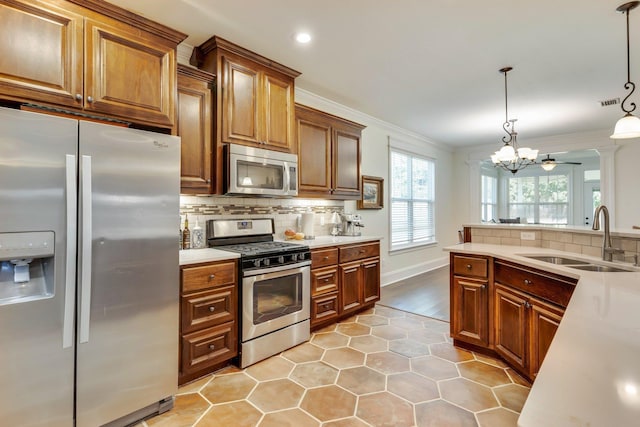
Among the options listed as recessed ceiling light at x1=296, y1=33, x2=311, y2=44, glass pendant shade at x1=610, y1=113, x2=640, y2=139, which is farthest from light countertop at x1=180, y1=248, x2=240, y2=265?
glass pendant shade at x1=610, y1=113, x2=640, y2=139

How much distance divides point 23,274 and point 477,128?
20.2ft

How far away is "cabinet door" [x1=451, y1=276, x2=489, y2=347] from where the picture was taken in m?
2.68

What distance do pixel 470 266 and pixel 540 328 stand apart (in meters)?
0.76

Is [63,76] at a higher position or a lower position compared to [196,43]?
lower

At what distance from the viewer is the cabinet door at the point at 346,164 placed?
152 inches

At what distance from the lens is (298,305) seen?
291 cm

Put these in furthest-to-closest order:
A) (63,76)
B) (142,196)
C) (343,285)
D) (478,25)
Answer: (343,285)
(478,25)
(142,196)
(63,76)

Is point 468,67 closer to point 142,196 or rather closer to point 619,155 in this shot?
point 142,196

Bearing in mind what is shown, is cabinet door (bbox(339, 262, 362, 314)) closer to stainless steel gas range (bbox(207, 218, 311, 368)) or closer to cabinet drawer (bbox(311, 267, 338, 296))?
cabinet drawer (bbox(311, 267, 338, 296))

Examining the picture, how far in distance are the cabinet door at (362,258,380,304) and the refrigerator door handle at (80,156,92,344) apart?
2.69 meters

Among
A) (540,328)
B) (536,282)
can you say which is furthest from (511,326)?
(536,282)

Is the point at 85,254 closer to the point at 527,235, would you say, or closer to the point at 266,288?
the point at 266,288

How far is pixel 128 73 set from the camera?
1949 mm

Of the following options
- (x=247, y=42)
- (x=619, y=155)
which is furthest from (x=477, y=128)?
(x=247, y=42)
